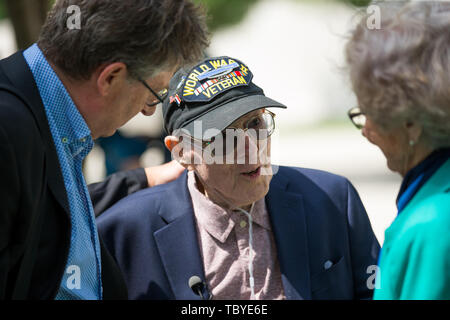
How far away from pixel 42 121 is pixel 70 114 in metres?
0.15

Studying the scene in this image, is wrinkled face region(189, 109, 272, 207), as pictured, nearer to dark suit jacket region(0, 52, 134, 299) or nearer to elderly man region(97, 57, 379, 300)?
elderly man region(97, 57, 379, 300)

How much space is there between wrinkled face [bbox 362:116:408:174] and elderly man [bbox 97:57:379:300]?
0.53 meters

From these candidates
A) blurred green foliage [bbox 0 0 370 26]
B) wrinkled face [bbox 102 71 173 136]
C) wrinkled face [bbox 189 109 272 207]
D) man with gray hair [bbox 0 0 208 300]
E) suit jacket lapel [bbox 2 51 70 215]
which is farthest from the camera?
blurred green foliage [bbox 0 0 370 26]

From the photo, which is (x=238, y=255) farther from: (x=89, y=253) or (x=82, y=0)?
(x=82, y=0)

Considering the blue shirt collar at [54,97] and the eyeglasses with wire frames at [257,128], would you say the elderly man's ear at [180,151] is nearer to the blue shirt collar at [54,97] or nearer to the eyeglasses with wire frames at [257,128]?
the eyeglasses with wire frames at [257,128]

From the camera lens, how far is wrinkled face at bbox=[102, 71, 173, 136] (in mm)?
2100

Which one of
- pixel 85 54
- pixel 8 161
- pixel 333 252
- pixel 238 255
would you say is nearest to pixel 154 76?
pixel 85 54

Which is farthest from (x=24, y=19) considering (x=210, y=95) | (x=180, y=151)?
(x=210, y=95)

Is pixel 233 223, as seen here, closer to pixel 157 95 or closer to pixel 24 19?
pixel 157 95

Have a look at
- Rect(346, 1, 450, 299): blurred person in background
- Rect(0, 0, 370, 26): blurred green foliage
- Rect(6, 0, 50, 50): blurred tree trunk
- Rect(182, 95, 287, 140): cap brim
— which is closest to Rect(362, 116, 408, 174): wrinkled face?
Rect(346, 1, 450, 299): blurred person in background

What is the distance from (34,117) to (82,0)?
457 millimetres

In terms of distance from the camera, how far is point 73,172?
209cm

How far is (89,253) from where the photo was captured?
2057 millimetres

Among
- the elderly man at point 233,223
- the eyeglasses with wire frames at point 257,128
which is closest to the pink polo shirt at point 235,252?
the elderly man at point 233,223
